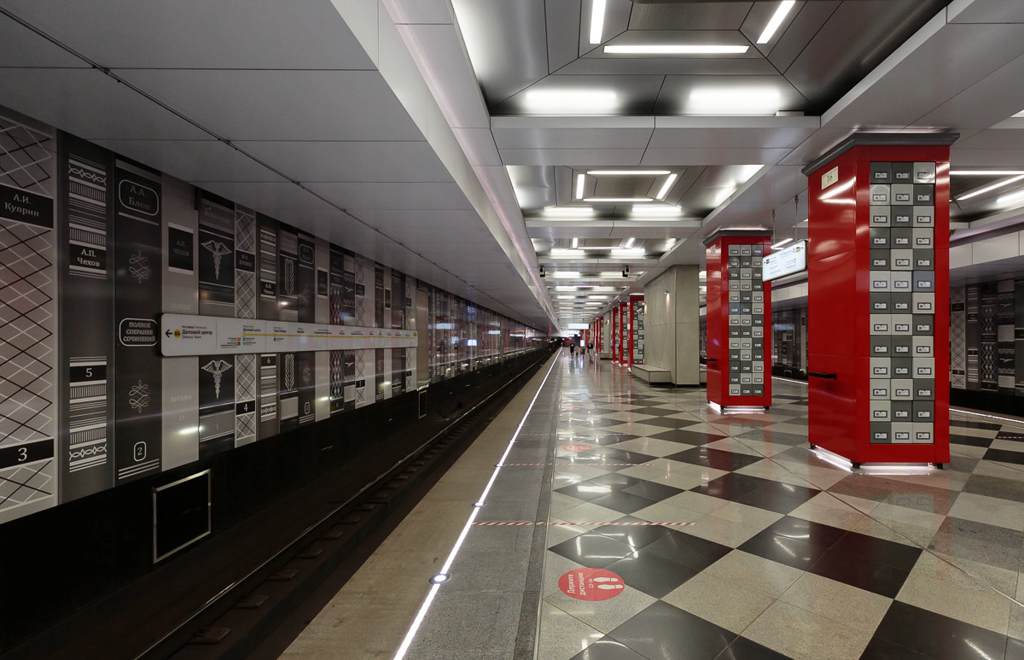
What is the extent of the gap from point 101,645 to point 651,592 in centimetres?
343

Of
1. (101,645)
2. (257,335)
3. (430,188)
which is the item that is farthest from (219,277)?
(101,645)

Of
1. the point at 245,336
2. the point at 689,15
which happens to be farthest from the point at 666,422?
the point at 245,336

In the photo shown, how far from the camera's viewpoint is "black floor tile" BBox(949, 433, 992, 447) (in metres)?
6.40

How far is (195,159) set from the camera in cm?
327

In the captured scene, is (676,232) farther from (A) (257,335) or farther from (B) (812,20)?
(A) (257,335)

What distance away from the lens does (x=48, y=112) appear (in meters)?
2.50

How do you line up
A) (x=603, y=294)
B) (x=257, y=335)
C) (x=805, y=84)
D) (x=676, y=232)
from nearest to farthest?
1. (x=805, y=84)
2. (x=257, y=335)
3. (x=676, y=232)
4. (x=603, y=294)

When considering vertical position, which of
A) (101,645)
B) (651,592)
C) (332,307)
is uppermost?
(332,307)

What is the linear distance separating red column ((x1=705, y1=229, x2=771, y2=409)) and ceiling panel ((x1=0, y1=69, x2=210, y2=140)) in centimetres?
957

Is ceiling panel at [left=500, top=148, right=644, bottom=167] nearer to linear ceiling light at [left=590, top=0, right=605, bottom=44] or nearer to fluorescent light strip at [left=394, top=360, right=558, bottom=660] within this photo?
linear ceiling light at [left=590, top=0, right=605, bottom=44]

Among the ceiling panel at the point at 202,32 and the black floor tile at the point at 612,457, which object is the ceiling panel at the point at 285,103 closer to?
the ceiling panel at the point at 202,32

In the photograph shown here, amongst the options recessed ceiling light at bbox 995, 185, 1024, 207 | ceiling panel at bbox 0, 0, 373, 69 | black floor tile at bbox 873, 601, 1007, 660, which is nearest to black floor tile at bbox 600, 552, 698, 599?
black floor tile at bbox 873, 601, 1007, 660

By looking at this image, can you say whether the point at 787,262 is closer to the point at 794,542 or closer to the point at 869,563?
the point at 794,542

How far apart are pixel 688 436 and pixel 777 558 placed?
13.8 ft
